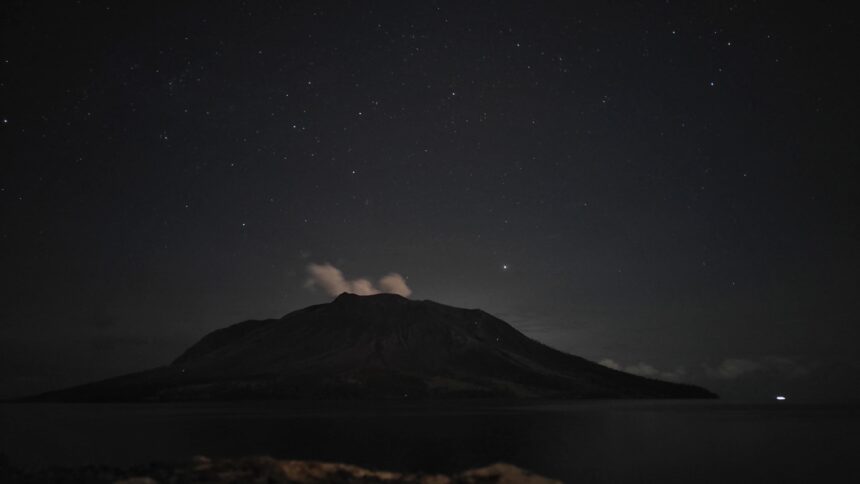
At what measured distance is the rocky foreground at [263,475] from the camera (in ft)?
102

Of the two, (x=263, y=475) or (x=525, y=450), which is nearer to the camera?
(x=263, y=475)

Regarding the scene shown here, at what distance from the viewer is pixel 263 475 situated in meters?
31.7

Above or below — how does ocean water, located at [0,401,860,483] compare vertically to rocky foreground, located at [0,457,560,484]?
below

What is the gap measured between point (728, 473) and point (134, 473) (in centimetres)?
4534

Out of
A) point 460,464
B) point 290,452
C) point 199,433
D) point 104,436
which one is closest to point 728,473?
point 460,464

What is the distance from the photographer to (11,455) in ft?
206

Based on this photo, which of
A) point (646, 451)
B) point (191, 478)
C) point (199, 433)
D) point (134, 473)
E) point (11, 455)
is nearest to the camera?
point (191, 478)

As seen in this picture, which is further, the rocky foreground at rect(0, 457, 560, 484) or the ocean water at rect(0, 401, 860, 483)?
the ocean water at rect(0, 401, 860, 483)

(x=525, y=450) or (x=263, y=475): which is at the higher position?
(x=263, y=475)

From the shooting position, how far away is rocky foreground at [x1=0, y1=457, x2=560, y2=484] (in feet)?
102

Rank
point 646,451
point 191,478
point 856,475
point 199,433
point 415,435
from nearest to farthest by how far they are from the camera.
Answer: point 191,478 → point 856,475 → point 646,451 → point 415,435 → point 199,433

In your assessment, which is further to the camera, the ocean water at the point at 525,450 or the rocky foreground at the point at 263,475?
the ocean water at the point at 525,450

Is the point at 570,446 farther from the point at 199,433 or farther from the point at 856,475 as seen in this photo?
the point at 199,433

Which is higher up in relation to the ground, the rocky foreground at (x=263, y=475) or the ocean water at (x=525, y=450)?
the rocky foreground at (x=263, y=475)
